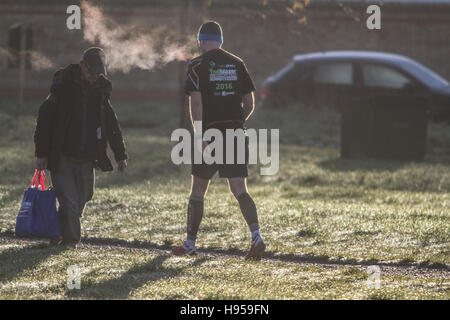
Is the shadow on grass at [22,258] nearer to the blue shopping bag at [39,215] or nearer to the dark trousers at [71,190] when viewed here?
the blue shopping bag at [39,215]

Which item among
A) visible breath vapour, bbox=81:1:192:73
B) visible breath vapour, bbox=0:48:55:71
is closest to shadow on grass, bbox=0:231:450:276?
visible breath vapour, bbox=81:1:192:73

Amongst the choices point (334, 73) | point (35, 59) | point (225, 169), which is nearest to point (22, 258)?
point (225, 169)

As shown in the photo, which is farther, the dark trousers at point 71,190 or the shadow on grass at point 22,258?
the dark trousers at point 71,190

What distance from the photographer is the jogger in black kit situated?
24.9 ft

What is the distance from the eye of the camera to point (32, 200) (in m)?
8.09

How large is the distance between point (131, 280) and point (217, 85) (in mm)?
1922

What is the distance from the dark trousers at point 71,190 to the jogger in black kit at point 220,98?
1.15 m

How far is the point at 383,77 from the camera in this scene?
763 inches

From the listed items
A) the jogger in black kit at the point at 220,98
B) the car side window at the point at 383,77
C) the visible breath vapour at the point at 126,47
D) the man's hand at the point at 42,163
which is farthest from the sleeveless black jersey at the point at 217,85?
the car side window at the point at 383,77

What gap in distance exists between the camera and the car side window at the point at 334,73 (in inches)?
778

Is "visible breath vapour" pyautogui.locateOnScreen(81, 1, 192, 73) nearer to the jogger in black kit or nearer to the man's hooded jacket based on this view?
the man's hooded jacket

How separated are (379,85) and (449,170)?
4.43 meters

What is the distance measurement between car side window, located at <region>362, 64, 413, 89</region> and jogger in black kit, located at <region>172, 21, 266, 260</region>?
12.0m

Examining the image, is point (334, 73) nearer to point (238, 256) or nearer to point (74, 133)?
point (238, 256)
